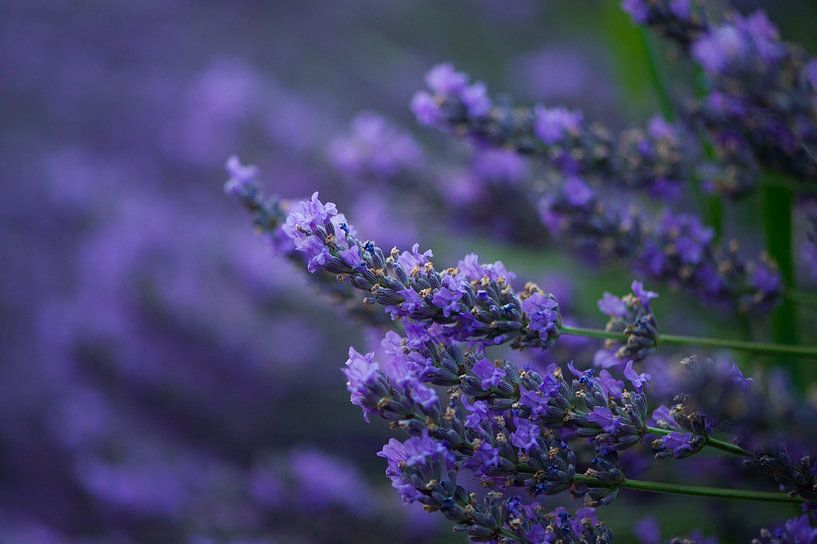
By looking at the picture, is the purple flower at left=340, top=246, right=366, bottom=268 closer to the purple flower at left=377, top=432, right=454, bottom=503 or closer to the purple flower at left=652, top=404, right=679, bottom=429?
the purple flower at left=377, top=432, right=454, bottom=503

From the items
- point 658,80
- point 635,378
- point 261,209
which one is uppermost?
point 658,80

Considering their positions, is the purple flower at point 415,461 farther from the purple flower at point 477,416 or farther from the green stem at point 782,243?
the green stem at point 782,243

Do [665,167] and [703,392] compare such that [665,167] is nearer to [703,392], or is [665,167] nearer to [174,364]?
[703,392]

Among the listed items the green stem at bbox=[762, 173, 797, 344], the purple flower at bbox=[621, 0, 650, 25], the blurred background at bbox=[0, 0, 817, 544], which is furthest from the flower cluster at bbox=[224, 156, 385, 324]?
the green stem at bbox=[762, 173, 797, 344]

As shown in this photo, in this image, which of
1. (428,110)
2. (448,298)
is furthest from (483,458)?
(428,110)

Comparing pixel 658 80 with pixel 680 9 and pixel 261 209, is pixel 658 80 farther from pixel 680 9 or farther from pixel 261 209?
pixel 261 209

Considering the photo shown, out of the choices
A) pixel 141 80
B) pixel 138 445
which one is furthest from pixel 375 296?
pixel 141 80
